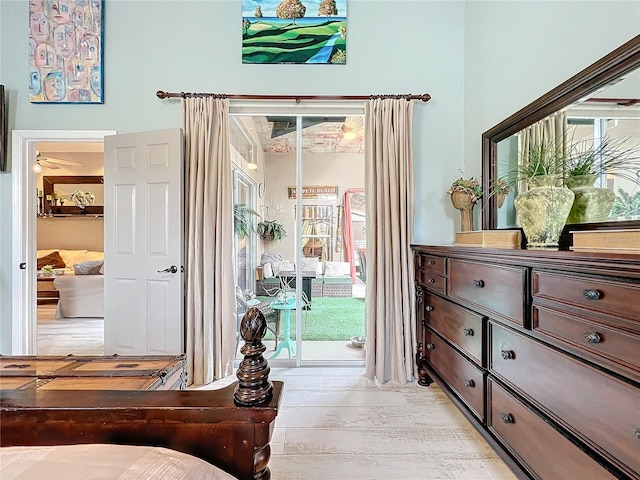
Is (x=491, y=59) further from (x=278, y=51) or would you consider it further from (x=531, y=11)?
(x=278, y=51)

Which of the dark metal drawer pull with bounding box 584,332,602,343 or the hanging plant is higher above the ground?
the hanging plant

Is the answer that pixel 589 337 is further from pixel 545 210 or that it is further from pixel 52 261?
pixel 52 261

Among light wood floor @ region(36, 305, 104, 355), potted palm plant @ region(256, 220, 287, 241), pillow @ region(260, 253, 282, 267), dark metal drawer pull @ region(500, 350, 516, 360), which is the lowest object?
light wood floor @ region(36, 305, 104, 355)

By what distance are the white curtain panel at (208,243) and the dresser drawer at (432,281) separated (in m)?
1.57

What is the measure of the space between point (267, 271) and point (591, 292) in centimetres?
250

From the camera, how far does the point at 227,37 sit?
2.88 meters

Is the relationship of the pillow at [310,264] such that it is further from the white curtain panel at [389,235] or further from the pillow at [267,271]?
the white curtain panel at [389,235]

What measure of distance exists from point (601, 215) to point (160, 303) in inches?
118

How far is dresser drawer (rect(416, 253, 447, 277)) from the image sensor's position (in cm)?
222

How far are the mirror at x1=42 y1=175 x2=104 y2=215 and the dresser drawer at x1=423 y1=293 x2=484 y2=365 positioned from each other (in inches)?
256

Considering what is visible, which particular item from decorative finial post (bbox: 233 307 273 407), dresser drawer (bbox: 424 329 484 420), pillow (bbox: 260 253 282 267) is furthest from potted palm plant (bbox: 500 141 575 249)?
pillow (bbox: 260 253 282 267)

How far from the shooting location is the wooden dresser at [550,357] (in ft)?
3.34

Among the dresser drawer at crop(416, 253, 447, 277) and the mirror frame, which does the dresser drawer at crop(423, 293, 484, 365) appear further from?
the mirror frame

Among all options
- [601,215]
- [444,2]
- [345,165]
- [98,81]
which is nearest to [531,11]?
[444,2]
